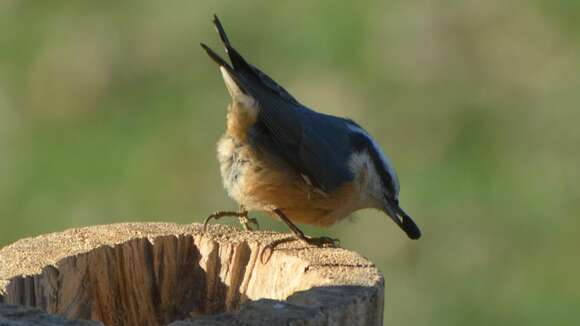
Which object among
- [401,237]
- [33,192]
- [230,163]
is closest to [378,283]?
[230,163]

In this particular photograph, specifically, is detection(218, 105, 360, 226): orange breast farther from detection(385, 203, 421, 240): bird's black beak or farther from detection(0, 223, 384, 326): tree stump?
detection(0, 223, 384, 326): tree stump

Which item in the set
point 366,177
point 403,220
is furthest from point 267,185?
point 403,220

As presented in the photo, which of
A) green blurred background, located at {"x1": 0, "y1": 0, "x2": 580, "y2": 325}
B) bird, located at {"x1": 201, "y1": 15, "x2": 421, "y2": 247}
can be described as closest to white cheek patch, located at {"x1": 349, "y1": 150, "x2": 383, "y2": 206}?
bird, located at {"x1": 201, "y1": 15, "x2": 421, "y2": 247}

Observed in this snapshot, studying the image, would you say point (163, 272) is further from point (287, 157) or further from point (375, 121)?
point (375, 121)

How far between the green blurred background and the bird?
3.86 ft

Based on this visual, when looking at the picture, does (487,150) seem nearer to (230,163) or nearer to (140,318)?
(230,163)

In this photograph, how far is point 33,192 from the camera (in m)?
6.46

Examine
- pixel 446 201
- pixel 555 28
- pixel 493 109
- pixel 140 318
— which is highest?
pixel 555 28

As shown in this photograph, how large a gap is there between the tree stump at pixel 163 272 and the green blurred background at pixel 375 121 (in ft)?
7.21

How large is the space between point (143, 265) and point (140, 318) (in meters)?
0.15

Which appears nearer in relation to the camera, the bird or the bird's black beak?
the bird

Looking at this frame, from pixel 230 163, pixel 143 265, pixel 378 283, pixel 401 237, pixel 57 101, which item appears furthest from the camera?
pixel 57 101

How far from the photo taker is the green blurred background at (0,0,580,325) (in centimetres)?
585

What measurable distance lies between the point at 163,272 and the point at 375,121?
293 centimetres
